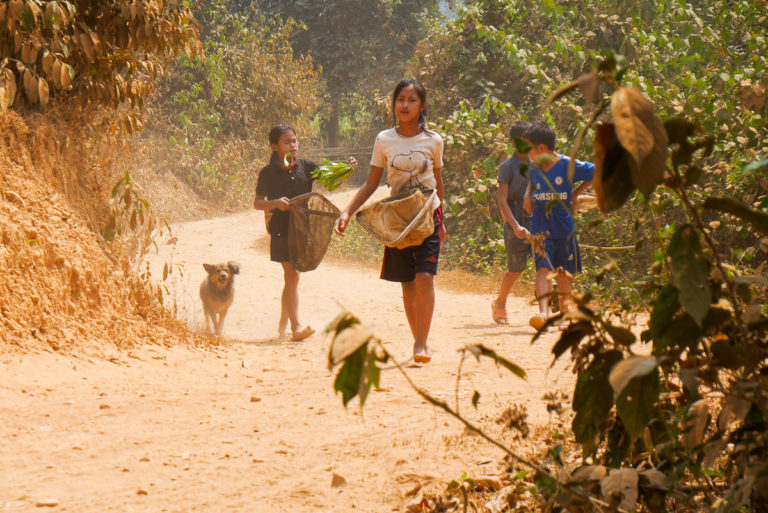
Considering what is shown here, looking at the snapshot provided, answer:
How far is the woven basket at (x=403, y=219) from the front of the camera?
5.30 metres

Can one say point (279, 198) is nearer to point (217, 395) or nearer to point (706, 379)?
point (217, 395)

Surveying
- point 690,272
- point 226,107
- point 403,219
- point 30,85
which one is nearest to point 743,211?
point 690,272

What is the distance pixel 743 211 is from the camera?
160 cm

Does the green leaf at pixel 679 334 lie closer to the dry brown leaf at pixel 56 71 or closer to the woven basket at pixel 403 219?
the woven basket at pixel 403 219

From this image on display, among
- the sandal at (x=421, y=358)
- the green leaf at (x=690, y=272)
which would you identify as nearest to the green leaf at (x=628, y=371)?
the green leaf at (x=690, y=272)

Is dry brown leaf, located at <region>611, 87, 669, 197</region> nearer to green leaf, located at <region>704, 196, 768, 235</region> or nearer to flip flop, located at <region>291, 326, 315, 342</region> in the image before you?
green leaf, located at <region>704, 196, 768, 235</region>

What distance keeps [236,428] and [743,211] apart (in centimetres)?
300

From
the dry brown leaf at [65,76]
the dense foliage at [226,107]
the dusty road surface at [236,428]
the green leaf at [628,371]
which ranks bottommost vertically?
the dusty road surface at [236,428]

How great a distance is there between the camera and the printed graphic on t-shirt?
553 centimetres

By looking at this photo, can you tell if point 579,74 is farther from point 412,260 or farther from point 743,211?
point 743,211

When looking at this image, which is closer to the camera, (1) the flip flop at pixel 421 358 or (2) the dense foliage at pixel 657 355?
(2) the dense foliage at pixel 657 355

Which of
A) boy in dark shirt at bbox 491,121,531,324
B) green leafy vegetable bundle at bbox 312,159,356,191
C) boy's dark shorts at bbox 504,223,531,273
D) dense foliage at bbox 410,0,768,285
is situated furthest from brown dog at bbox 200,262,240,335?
dense foliage at bbox 410,0,768,285

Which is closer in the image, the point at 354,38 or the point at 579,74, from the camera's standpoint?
the point at 579,74

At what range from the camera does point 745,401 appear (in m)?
1.63
